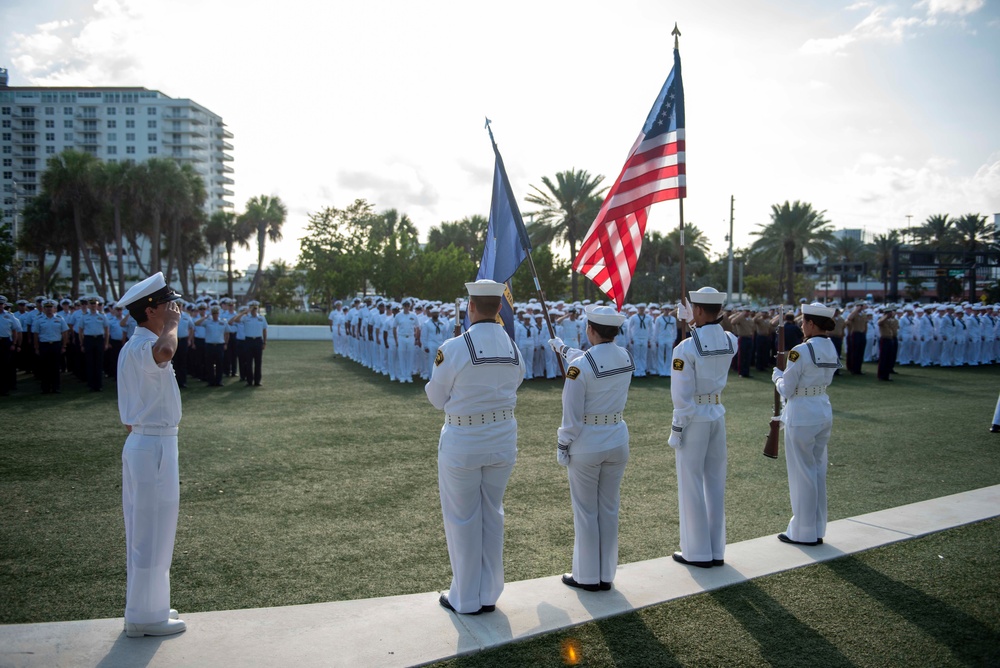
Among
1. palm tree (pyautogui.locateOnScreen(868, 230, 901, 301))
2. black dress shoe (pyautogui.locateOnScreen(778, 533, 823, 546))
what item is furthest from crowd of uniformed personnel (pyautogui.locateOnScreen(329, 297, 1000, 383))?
palm tree (pyautogui.locateOnScreen(868, 230, 901, 301))

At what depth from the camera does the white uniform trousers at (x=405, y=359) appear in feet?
60.2

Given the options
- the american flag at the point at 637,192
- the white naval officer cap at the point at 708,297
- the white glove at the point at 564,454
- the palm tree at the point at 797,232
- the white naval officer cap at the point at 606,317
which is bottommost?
the white glove at the point at 564,454

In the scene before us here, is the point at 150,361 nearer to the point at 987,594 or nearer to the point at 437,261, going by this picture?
the point at 987,594

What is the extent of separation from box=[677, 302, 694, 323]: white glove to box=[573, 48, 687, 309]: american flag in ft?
1.96

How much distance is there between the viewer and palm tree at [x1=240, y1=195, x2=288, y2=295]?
63.5m

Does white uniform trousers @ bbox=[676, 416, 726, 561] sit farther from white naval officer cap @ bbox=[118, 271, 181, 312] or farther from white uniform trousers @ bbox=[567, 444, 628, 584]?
white naval officer cap @ bbox=[118, 271, 181, 312]

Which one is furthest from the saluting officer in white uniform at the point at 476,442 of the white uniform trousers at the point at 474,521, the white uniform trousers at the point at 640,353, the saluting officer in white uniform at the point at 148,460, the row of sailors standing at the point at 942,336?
the row of sailors standing at the point at 942,336

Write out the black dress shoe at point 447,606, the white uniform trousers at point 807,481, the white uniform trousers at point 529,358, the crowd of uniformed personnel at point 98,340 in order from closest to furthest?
the black dress shoe at point 447,606, the white uniform trousers at point 807,481, the crowd of uniformed personnel at point 98,340, the white uniform trousers at point 529,358

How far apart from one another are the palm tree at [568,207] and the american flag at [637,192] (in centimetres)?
3334

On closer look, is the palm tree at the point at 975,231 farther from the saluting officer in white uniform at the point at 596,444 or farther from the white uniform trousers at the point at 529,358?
the saluting officer in white uniform at the point at 596,444

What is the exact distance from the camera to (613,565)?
16.3 feet

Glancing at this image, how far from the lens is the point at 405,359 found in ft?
60.7

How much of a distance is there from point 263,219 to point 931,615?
65084mm

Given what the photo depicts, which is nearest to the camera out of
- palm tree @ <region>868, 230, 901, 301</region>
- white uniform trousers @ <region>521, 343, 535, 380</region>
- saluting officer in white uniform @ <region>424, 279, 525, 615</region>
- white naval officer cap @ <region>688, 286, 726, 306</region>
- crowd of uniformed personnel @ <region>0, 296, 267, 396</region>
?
saluting officer in white uniform @ <region>424, 279, 525, 615</region>
